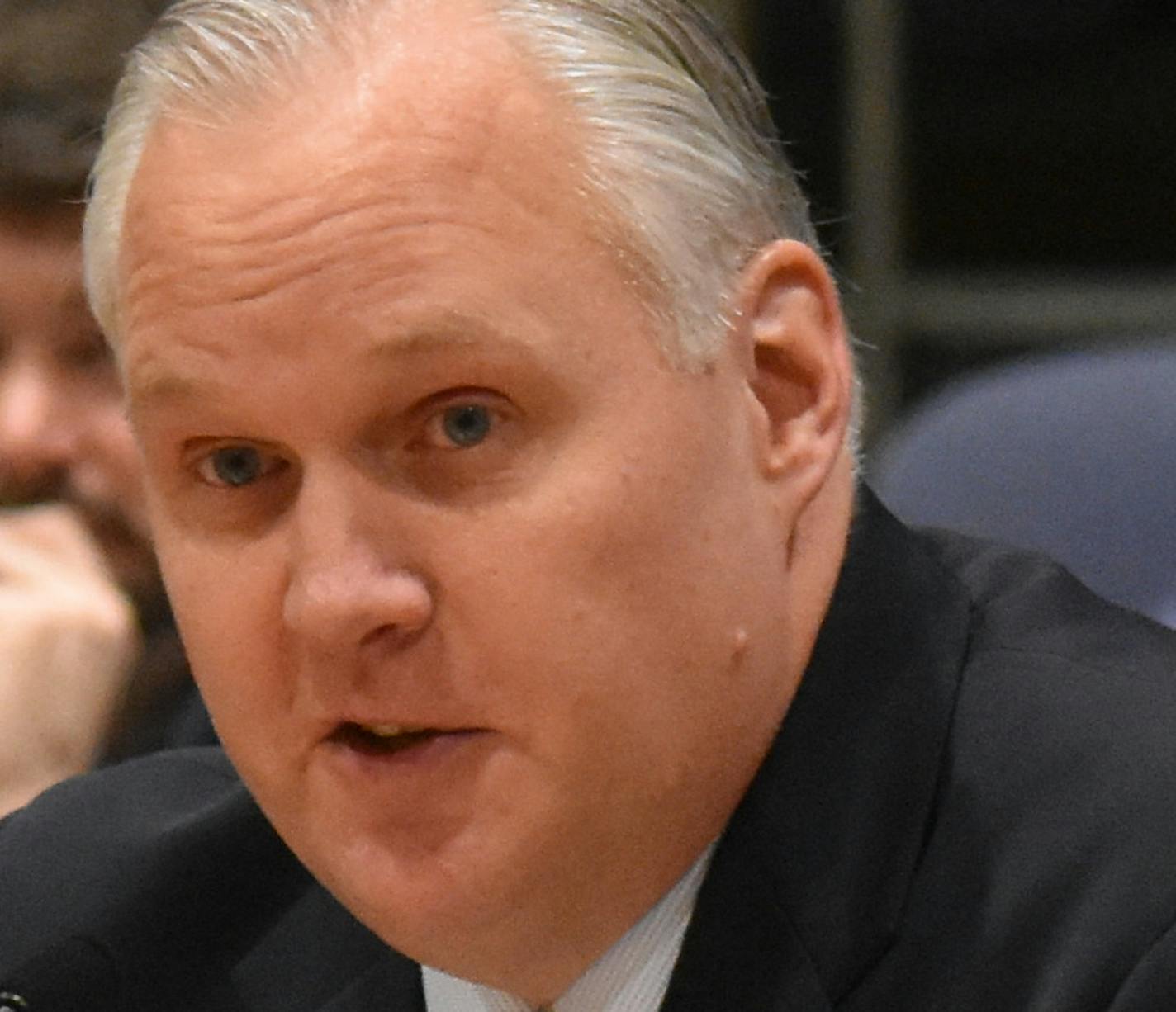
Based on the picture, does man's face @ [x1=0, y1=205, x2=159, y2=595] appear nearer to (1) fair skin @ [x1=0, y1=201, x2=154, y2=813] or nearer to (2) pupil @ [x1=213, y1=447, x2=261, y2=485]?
(1) fair skin @ [x1=0, y1=201, x2=154, y2=813]

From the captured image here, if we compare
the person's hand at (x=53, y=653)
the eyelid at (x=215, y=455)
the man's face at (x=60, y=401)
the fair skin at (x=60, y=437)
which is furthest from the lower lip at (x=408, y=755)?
the man's face at (x=60, y=401)

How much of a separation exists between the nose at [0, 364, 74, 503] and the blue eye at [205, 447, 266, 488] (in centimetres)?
103

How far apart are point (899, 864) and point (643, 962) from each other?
7.5 inches

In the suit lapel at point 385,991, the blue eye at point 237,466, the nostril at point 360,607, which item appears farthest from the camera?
the suit lapel at point 385,991

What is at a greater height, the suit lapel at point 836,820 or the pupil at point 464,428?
the pupil at point 464,428

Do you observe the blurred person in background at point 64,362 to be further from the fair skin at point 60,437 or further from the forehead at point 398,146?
the forehead at point 398,146

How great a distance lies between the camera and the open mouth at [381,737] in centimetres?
136

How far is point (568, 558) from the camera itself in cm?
133

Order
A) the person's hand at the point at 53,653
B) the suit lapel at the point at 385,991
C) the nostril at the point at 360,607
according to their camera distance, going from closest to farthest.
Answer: the nostril at the point at 360,607
the suit lapel at the point at 385,991
the person's hand at the point at 53,653

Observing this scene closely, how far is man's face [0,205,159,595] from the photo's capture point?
94.3 inches

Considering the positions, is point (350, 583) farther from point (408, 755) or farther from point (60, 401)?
point (60, 401)

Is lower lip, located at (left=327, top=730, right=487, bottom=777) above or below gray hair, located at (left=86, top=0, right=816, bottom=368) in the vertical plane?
below

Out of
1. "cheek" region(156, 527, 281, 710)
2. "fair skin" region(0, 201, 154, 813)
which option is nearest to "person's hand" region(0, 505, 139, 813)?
"fair skin" region(0, 201, 154, 813)

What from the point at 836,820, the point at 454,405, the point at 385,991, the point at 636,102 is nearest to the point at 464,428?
the point at 454,405
